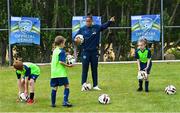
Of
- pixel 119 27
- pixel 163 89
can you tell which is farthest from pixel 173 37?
pixel 163 89

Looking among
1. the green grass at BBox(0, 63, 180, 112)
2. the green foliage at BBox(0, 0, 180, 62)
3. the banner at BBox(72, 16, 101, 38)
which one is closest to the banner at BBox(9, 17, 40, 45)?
the green foliage at BBox(0, 0, 180, 62)

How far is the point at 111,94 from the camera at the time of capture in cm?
1330

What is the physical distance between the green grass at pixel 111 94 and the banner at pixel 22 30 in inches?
115

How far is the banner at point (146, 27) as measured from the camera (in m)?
22.9

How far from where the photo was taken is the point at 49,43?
23.2m

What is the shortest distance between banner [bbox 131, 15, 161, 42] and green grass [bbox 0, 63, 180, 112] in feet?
11.9

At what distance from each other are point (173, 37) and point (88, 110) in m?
14.2

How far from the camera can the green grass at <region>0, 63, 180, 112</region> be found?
36.8 feet

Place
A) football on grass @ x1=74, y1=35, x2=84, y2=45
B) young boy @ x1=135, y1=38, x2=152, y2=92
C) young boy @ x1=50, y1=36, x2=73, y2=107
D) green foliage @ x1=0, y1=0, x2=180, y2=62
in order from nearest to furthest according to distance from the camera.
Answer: young boy @ x1=50, y1=36, x2=73, y2=107 → young boy @ x1=135, y1=38, x2=152, y2=92 → football on grass @ x1=74, y1=35, x2=84, y2=45 → green foliage @ x1=0, y1=0, x2=180, y2=62

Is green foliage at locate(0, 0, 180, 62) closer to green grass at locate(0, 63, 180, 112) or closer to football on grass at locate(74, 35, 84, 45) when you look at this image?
green grass at locate(0, 63, 180, 112)

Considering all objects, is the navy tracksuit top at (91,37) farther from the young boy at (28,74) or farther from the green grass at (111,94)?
the young boy at (28,74)

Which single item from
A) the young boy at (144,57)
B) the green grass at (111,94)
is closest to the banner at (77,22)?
the green grass at (111,94)

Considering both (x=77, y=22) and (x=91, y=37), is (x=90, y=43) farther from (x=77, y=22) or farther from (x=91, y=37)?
(x=77, y=22)

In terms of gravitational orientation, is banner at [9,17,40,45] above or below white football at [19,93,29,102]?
above
